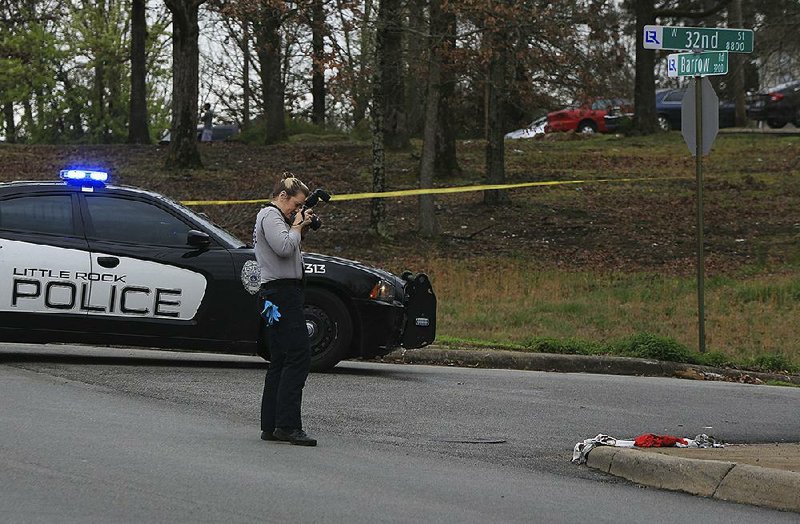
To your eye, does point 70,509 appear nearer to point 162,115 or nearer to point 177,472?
point 177,472

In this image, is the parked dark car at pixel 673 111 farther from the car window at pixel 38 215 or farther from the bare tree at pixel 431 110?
the car window at pixel 38 215

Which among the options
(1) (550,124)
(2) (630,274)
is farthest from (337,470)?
(1) (550,124)

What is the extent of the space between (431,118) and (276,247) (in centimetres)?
1525

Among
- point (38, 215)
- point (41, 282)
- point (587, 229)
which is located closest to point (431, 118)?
point (587, 229)

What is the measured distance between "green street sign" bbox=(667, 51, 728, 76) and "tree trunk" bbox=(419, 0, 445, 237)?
661 centimetres

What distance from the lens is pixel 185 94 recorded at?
28.7 m

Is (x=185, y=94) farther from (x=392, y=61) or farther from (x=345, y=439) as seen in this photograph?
(x=345, y=439)

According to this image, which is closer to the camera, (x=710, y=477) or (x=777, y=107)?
(x=710, y=477)

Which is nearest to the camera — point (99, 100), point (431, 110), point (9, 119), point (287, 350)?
point (287, 350)

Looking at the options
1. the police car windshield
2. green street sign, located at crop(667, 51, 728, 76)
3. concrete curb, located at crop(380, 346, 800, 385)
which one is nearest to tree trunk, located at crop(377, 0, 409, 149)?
green street sign, located at crop(667, 51, 728, 76)

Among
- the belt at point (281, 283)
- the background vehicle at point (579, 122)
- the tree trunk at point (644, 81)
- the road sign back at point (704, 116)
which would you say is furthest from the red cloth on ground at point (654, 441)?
the background vehicle at point (579, 122)

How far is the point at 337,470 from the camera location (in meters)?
7.82

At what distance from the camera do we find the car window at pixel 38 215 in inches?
469

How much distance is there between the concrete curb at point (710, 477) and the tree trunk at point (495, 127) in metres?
16.2
